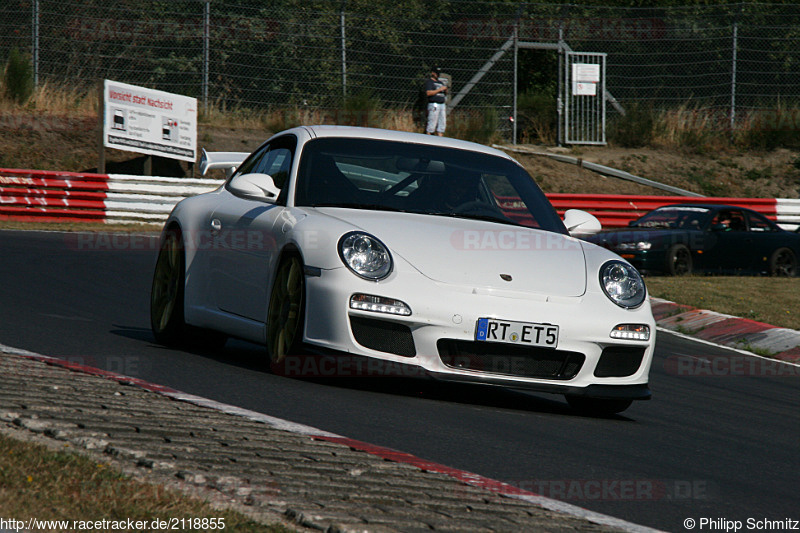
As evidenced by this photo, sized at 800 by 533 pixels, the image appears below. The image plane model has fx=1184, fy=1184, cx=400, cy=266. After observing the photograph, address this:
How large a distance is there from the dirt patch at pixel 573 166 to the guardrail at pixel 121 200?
128 inches

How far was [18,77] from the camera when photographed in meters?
27.1

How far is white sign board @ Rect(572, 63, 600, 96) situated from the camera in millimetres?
28938

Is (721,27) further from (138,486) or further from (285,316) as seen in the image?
(138,486)

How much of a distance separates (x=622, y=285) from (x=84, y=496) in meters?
3.73

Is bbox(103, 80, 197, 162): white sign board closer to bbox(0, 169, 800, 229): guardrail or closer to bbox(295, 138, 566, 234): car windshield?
bbox(0, 169, 800, 229): guardrail

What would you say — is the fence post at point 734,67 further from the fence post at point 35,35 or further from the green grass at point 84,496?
the green grass at point 84,496

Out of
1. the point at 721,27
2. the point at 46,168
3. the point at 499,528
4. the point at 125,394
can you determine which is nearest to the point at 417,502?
the point at 499,528

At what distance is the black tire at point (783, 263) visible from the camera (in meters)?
19.4

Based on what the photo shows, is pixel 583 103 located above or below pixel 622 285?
above

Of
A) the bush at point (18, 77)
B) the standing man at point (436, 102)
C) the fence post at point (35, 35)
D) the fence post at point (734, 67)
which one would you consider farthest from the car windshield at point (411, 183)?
the fence post at point (734, 67)

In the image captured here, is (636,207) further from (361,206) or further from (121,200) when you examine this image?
(361,206)

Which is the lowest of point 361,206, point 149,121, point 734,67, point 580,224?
point 580,224

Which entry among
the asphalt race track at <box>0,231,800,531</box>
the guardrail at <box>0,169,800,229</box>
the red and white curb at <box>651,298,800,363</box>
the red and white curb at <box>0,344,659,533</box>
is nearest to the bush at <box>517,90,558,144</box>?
the guardrail at <box>0,169,800,229</box>

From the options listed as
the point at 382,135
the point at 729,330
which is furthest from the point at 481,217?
the point at 729,330
